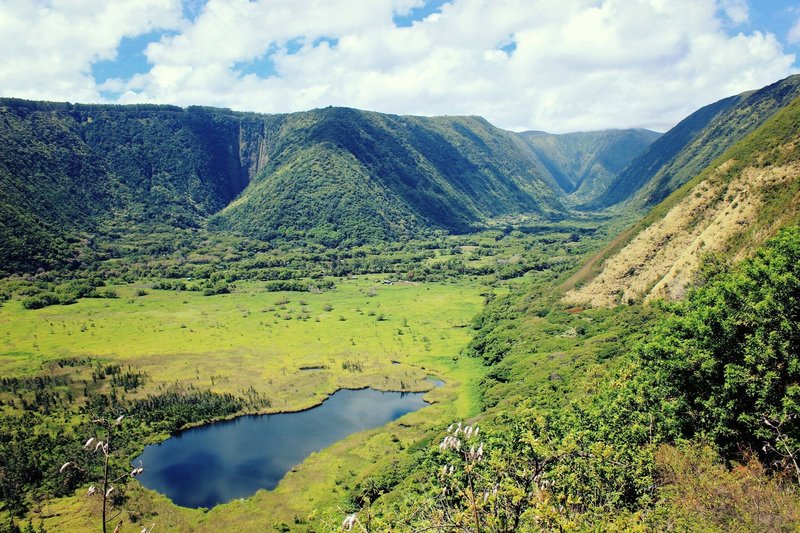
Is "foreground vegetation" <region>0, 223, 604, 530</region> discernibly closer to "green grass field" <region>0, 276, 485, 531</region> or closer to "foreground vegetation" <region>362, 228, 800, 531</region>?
"green grass field" <region>0, 276, 485, 531</region>

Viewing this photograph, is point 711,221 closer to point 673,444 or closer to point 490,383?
point 490,383

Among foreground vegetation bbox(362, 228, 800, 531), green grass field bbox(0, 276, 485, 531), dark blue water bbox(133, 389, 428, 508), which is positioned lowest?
dark blue water bbox(133, 389, 428, 508)

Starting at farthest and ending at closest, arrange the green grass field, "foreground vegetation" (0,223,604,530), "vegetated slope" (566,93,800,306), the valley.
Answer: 1. "vegetated slope" (566,93,800,306)
2. the green grass field
3. "foreground vegetation" (0,223,604,530)
4. the valley

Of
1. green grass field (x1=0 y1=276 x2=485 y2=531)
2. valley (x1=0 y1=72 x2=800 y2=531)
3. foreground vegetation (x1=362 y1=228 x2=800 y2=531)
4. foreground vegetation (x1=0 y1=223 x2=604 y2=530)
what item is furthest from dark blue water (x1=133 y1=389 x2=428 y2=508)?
foreground vegetation (x1=362 y1=228 x2=800 y2=531)

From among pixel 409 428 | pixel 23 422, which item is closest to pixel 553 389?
pixel 409 428

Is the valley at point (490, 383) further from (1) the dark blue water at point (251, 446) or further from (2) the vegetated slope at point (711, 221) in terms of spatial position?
(1) the dark blue water at point (251, 446)

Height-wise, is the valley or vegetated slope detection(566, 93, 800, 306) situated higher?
vegetated slope detection(566, 93, 800, 306)

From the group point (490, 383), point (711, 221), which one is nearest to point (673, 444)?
point (490, 383)
